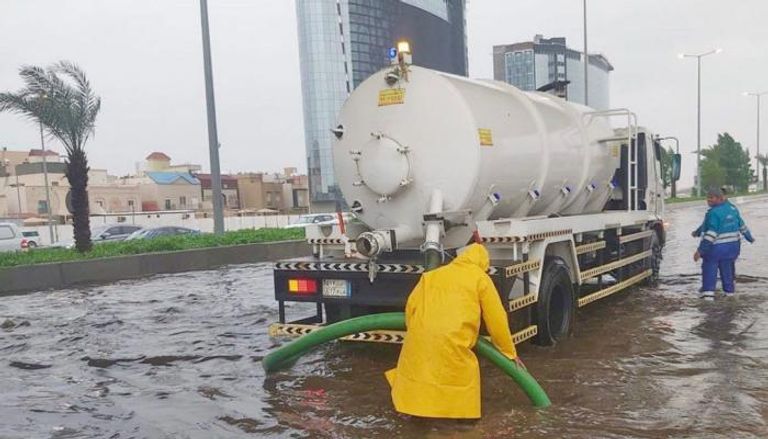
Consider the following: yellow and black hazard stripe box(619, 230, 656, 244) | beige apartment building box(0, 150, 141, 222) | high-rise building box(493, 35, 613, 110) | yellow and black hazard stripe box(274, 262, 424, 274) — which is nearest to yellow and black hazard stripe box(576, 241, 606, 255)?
yellow and black hazard stripe box(619, 230, 656, 244)

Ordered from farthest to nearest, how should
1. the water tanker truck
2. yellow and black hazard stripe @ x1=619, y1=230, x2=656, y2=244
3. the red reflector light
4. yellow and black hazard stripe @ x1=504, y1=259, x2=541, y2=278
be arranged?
yellow and black hazard stripe @ x1=619, y1=230, x2=656, y2=244, the red reflector light, the water tanker truck, yellow and black hazard stripe @ x1=504, y1=259, x2=541, y2=278

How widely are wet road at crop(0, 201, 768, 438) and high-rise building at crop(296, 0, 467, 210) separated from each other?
87.6 inches

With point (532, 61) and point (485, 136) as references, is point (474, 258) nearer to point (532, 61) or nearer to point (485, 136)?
point (485, 136)

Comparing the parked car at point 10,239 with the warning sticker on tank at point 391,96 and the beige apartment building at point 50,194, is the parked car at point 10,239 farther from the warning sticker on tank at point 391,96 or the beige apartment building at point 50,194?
the beige apartment building at point 50,194

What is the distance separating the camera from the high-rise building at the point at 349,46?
15477mm

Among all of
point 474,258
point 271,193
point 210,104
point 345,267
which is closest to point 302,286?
point 345,267

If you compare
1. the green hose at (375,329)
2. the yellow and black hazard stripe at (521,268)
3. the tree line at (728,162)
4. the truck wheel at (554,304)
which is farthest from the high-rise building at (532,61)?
the tree line at (728,162)

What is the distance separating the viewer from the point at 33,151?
8250 centimetres

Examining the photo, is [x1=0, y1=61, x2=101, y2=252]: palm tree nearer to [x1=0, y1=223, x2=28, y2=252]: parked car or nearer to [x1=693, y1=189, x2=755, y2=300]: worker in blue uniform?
[x1=0, y1=223, x2=28, y2=252]: parked car

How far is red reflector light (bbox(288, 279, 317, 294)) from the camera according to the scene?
638 cm

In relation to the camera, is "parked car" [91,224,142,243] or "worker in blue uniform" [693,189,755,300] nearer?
"worker in blue uniform" [693,189,755,300]

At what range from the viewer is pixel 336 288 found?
6.25 metres

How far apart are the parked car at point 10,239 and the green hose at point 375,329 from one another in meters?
15.0

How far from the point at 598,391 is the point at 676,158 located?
737cm
